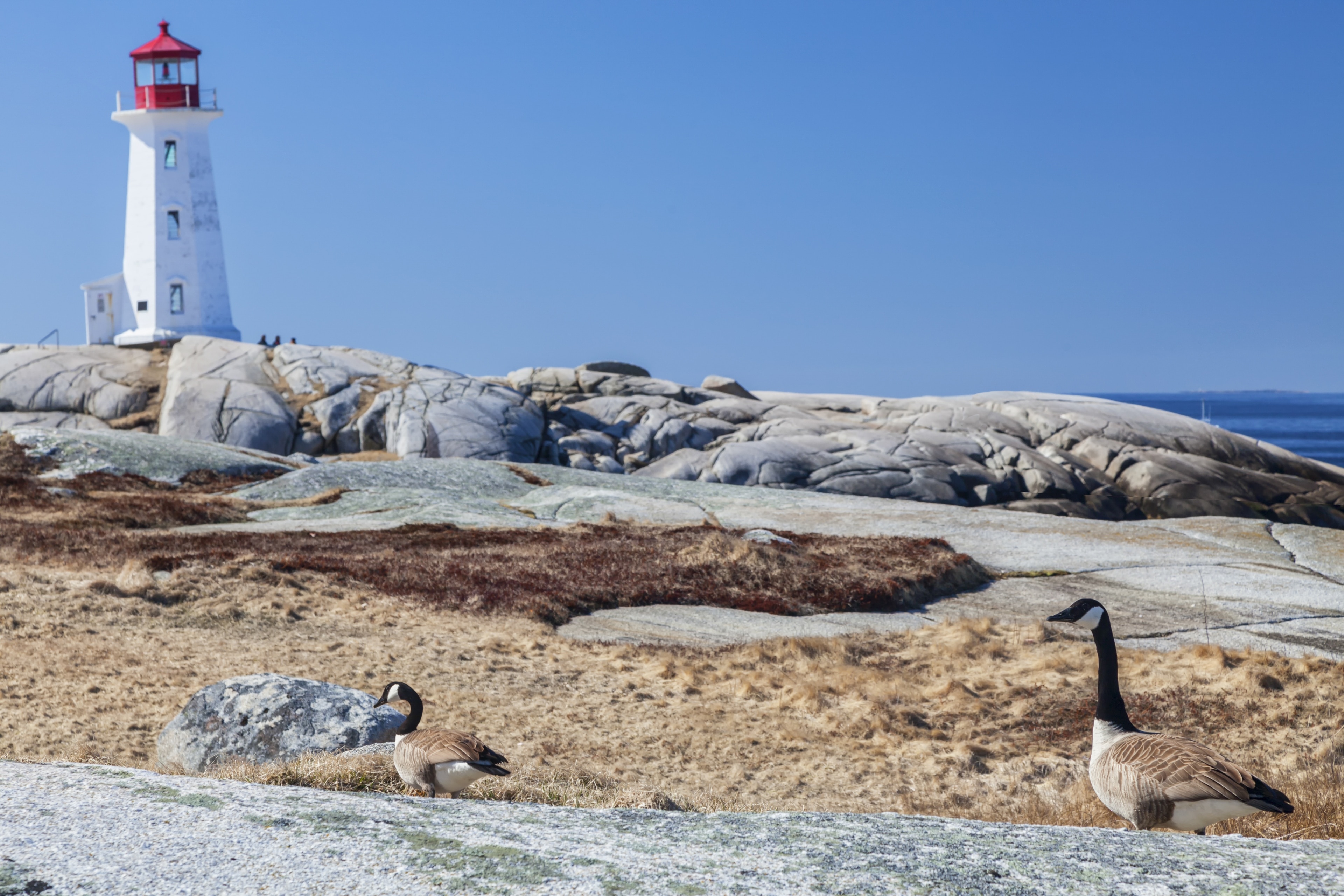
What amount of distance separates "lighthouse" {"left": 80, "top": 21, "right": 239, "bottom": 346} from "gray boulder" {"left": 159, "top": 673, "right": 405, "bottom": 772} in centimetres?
5479

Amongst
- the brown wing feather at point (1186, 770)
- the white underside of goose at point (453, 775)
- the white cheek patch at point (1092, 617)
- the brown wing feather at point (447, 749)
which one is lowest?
the white underside of goose at point (453, 775)

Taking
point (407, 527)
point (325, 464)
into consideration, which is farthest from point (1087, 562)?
point (325, 464)

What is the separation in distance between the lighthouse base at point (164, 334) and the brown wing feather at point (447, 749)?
55.4 metres

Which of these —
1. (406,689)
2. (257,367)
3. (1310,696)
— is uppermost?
(257,367)

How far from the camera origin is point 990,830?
20.4 feet

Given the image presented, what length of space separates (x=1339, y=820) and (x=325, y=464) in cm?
3562

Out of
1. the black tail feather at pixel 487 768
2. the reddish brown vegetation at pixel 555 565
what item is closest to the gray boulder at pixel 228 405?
→ the reddish brown vegetation at pixel 555 565

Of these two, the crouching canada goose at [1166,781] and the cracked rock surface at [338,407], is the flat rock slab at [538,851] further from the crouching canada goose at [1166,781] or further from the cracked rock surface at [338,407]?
the cracked rock surface at [338,407]

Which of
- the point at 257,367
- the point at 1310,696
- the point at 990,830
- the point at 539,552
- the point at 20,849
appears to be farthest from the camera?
the point at 257,367

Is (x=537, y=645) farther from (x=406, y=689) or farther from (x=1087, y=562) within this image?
(x=1087, y=562)

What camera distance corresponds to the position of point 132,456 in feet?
122

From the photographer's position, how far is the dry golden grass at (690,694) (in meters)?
12.1

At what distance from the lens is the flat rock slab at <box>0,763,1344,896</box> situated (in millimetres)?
4945

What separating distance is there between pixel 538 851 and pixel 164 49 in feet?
220
